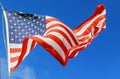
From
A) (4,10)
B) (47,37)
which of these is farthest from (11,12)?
(47,37)

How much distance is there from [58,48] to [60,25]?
8.05 ft

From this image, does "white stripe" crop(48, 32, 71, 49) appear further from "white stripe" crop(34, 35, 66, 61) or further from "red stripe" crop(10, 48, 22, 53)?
"red stripe" crop(10, 48, 22, 53)

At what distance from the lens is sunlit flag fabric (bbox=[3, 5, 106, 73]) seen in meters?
26.8

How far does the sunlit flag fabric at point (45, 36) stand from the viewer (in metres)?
26.8

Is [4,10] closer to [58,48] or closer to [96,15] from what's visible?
[58,48]

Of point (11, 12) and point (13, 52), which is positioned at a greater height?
point (11, 12)

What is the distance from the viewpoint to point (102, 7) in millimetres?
32594

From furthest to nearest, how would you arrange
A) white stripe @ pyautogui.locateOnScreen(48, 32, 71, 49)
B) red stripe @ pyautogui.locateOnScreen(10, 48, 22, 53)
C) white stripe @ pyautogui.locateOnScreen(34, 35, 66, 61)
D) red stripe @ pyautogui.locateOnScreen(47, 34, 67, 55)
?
white stripe @ pyautogui.locateOnScreen(48, 32, 71, 49)
red stripe @ pyautogui.locateOnScreen(47, 34, 67, 55)
white stripe @ pyautogui.locateOnScreen(34, 35, 66, 61)
red stripe @ pyautogui.locateOnScreen(10, 48, 22, 53)

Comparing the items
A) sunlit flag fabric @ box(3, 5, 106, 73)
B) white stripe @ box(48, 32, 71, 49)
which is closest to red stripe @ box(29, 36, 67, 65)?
sunlit flag fabric @ box(3, 5, 106, 73)

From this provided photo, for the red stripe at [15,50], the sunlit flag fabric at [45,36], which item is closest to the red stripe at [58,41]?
the sunlit flag fabric at [45,36]

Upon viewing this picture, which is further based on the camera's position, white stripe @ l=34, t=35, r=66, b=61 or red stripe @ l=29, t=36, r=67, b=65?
white stripe @ l=34, t=35, r=66, b=61

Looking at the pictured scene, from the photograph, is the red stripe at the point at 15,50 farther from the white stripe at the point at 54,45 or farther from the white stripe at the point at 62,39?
the white stripe at the point at 62,39

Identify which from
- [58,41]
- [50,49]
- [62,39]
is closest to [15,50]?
[50,49]

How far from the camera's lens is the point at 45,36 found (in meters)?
28.2
